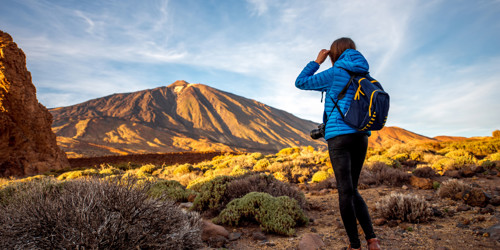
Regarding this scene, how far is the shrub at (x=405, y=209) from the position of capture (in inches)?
144

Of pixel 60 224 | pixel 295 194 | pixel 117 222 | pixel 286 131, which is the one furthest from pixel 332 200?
pixel 286 131

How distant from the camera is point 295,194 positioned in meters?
5.11

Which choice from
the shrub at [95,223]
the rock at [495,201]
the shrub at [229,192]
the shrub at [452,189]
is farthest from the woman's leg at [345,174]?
the shrub at [452,189]

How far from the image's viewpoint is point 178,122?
295 feet

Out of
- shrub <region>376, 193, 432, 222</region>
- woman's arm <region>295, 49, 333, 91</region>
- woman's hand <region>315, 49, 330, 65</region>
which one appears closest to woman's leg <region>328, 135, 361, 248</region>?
woman's arm <region>295, 49, 333, 91</region>

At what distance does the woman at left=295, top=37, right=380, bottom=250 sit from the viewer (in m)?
2.07

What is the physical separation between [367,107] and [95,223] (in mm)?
2400

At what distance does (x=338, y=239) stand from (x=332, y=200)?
223 centimetres

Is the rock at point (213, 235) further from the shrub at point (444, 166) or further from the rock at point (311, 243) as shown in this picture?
the shrub at point (444, 166)

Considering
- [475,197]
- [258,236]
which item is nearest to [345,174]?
[258,236]

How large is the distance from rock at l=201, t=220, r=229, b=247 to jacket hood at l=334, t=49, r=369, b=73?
2.66 meters

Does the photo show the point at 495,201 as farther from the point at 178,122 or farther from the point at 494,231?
the point at 178,122

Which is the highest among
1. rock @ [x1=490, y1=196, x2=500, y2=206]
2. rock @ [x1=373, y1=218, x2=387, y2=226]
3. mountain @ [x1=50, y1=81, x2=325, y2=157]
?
mountain @ [x1=50, y1=81, x2=325, y2=157]

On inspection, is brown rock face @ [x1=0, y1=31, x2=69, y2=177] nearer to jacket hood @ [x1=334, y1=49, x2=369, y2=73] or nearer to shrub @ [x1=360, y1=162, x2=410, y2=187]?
shrub @ [x1=360, y1=162, x2=410, y2=187]
